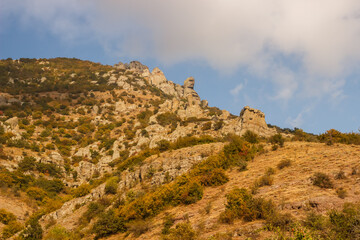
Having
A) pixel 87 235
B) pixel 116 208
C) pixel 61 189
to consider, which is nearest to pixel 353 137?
pixel 116 208

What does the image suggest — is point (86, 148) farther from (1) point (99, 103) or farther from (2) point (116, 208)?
(2) point (116, 208)

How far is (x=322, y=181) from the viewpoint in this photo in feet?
42.1

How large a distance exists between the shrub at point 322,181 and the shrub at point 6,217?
31.6 metres

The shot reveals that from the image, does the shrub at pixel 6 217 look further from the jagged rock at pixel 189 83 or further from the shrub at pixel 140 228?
the jagged rock at pixel 189 83

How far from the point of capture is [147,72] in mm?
165750

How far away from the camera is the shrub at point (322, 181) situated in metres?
12.5

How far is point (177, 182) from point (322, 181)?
417 inches

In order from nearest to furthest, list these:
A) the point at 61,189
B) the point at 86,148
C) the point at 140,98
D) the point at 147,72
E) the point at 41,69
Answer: the point at 61,189 < the point at 86,148 < the point at 140,98 < the point at 41,69 < the point at 147,72

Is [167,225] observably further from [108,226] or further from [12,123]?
[12,123]

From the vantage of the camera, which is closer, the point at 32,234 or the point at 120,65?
the point at 32,234

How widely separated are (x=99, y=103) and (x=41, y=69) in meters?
45.5

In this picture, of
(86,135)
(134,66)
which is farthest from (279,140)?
(134,66)

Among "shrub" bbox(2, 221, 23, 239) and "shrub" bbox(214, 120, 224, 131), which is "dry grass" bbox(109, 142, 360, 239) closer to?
"shrub" bbox(2, 221, 23, 239)

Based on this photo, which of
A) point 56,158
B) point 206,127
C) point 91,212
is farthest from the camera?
point 206,127
